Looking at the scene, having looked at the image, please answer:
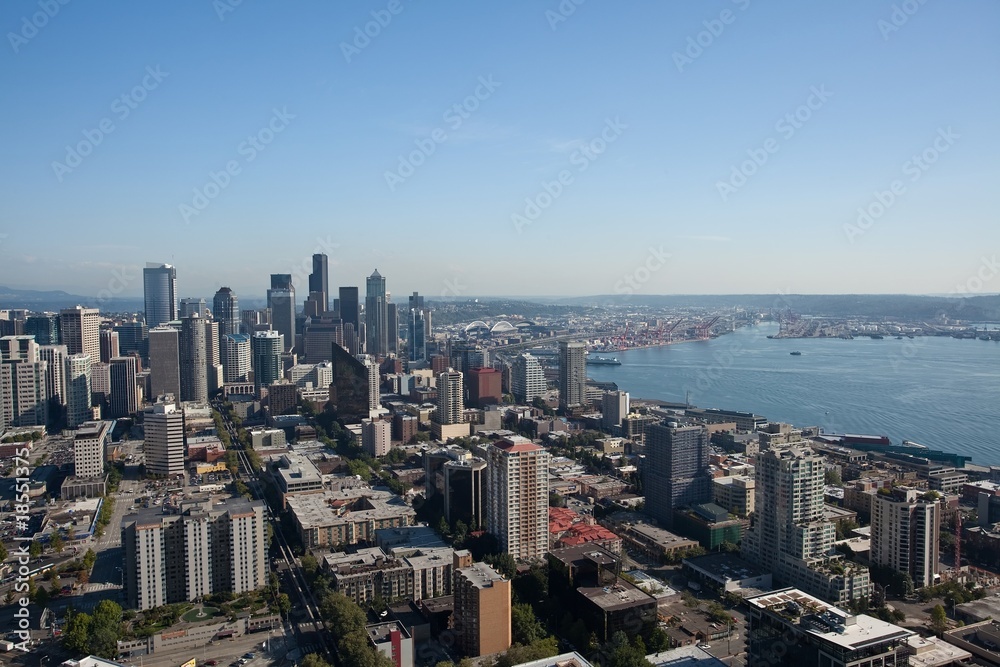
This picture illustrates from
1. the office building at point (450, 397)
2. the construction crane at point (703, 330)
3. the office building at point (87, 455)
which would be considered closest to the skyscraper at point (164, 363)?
the office building at point (87, 455)

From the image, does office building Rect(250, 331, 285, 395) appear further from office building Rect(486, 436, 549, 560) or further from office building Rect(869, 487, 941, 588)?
office building Rect(869, 487, 941, 588)

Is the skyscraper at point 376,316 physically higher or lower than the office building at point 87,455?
higher

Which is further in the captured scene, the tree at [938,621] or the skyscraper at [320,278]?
the skyscraper at [320,278]

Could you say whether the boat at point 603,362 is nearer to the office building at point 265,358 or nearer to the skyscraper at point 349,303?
the skyscraper at point 349,303

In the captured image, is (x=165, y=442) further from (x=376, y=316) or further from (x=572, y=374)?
(x=376, y=316)

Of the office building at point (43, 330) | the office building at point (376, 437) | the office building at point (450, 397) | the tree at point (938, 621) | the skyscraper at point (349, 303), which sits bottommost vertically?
the tree at point (938, 621)

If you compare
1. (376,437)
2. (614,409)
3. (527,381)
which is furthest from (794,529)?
A: (527,381)

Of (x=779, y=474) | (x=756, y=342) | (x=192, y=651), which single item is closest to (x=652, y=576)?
(x=779, y=474)
